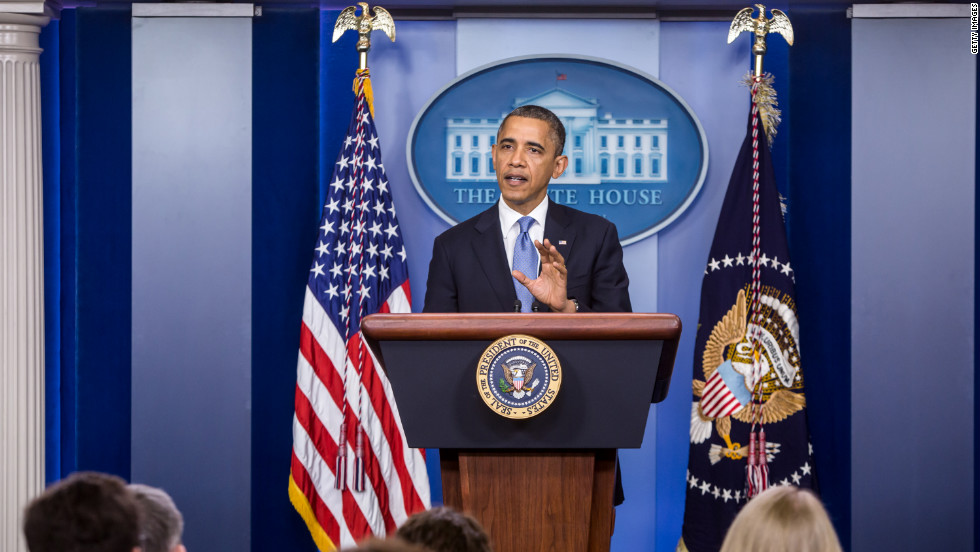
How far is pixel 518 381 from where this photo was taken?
211cm

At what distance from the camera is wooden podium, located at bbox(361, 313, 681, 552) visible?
6.98 ft

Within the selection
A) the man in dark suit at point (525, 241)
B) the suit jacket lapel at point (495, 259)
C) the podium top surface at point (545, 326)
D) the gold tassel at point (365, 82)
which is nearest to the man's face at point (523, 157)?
the man in dark suit at point (525, 241)

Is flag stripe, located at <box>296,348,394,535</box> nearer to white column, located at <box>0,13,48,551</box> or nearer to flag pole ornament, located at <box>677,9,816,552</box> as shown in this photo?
white column, located at <box>0,13,48,551</box>

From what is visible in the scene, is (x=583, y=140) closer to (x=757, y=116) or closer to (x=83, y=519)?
(x=757, y=116)

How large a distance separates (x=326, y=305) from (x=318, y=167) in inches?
27.4

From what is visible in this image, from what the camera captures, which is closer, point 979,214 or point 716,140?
point 979,214

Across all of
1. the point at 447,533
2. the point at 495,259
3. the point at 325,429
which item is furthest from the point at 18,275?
the point at 447,533

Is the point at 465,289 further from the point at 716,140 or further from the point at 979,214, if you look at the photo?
the point at 979,214

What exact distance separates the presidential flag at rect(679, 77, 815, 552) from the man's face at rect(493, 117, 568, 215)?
1.56m

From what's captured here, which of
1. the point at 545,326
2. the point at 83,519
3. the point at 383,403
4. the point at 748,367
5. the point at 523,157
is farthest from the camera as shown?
the point at 383,403

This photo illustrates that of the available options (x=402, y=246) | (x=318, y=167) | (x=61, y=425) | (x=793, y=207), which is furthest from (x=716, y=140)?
(x=61, y=425)

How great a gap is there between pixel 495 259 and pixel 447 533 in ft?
4.27

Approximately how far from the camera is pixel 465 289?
116 inches

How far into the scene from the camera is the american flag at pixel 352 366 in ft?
13.8
